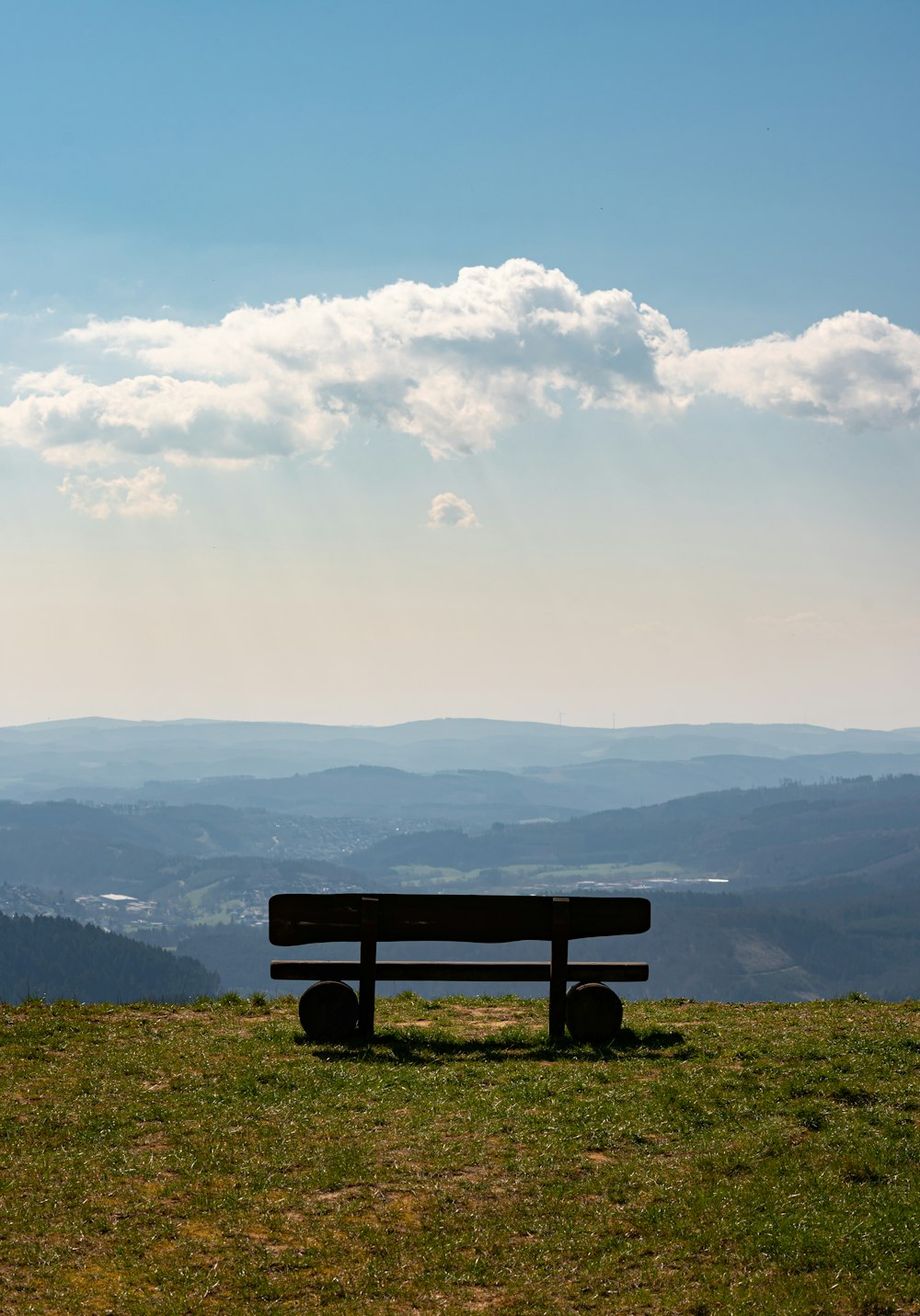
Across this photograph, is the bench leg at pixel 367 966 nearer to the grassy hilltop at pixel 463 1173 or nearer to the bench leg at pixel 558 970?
the grassy hilltop at pixel 463 1173

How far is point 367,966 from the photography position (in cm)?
1836

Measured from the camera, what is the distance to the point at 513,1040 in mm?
18344

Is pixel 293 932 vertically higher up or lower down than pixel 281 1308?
higher up

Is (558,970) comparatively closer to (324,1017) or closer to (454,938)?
(454,938)

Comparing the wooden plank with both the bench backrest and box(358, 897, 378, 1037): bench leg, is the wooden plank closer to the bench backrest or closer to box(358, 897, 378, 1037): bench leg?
box(358, 897, 378, 1037): bench leg

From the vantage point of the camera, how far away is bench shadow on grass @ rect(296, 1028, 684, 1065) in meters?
17.2

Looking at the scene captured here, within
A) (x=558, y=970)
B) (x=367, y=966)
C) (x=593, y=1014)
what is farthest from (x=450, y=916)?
(x=593, y=1014)

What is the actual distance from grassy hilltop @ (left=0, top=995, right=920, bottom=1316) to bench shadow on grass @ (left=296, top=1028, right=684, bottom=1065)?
0.07 m

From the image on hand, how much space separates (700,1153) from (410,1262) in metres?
3.98

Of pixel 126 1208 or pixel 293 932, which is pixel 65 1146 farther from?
pixel 293 932

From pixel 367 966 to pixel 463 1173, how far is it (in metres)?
6.27

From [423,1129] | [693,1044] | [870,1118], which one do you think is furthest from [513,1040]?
[870,1118]

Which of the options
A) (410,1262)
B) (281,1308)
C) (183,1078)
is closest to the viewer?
(281,1308)

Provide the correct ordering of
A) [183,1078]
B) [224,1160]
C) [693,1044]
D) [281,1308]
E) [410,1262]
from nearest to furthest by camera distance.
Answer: [281,1308] → [410,1262] → [224,1160] → [183,1078] → [693,1044]
